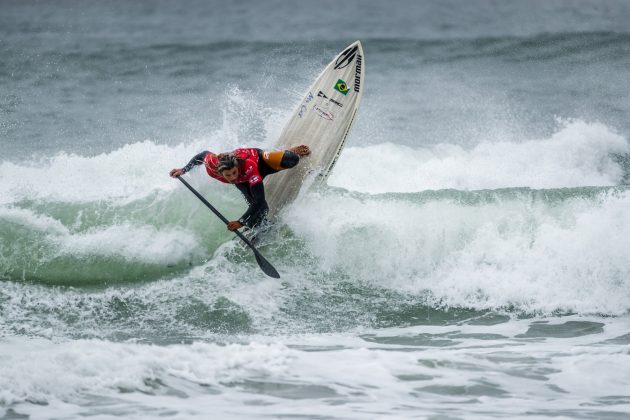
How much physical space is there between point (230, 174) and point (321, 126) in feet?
6.04

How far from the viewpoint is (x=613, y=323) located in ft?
27.2

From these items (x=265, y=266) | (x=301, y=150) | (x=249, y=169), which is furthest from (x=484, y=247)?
(x=249, y=169)

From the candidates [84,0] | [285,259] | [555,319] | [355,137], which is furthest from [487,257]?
[84,0]

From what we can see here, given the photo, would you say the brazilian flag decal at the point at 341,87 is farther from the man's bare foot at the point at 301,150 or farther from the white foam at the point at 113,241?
the white foam at the point at 113,241

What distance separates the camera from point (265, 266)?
8.97 metres

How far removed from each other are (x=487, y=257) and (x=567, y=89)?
995cm

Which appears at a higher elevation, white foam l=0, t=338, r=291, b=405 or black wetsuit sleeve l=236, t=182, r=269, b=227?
black wetsuit sleeve l=236, t=182, r=269, b=227

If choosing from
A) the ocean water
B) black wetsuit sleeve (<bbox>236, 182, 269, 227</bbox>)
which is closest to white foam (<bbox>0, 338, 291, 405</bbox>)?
the ocean water

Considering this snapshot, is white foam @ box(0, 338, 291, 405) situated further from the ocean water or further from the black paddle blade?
the black paddle blade

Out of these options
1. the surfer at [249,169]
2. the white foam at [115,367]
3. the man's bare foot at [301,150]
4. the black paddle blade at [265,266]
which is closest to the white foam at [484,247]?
the man's bare foot at [301,150]

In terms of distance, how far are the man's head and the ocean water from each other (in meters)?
1.24

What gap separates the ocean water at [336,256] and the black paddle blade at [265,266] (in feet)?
0.65

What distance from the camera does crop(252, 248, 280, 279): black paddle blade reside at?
8961mm

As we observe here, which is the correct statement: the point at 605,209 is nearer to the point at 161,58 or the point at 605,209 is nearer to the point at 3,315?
the point at 3,315
